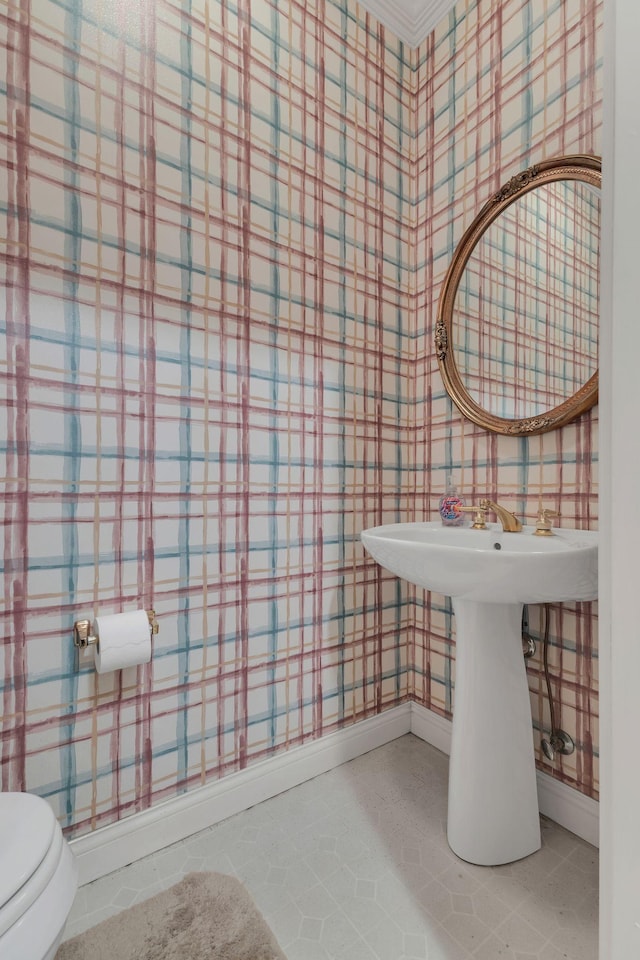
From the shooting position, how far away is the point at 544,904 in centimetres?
105

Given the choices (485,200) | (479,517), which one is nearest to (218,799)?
(479,517)

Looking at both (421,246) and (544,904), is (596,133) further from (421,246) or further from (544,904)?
(544,904)

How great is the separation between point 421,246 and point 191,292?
96 cm

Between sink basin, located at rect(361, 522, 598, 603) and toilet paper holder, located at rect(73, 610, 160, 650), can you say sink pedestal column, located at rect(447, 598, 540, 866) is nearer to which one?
sink basin, located at rect(361, 522, 598, 603)

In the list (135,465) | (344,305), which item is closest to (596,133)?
(344,305)

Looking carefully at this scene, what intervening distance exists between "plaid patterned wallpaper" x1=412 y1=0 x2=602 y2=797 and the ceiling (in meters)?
0.04

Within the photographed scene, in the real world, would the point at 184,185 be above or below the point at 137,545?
above

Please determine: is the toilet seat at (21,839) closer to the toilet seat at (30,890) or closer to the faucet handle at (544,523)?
the toilet seat at (30,890)

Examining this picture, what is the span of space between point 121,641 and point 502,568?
0.88m

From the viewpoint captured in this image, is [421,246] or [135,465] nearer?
[135,465]

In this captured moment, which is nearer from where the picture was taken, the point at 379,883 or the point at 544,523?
the point at 379,883

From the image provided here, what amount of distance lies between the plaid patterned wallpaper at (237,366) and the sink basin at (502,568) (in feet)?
1.13

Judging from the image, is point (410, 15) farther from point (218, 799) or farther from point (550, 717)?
point (218, 799)

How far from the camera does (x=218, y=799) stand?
1308mm
